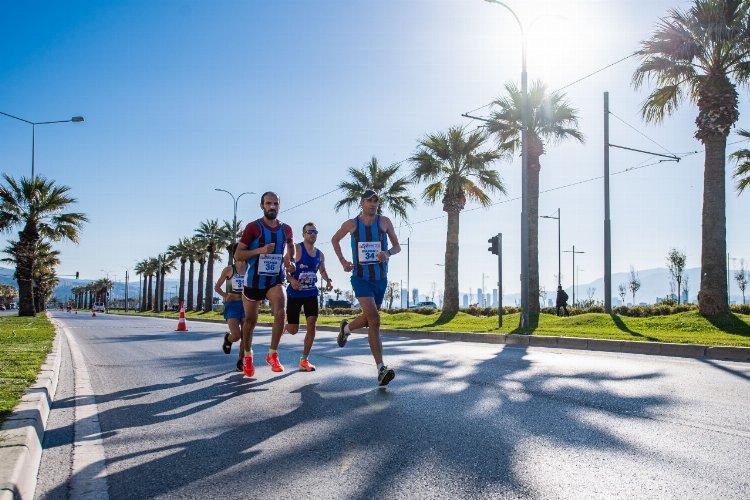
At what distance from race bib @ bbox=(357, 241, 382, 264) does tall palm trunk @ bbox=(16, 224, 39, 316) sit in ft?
98.4

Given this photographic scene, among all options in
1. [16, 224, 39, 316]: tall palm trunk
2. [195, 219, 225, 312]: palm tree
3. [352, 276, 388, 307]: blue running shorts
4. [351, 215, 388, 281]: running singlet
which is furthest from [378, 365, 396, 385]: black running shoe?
[195, 219, 225, 312]: palm tree

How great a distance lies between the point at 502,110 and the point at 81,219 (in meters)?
25.3

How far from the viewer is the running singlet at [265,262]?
714cm

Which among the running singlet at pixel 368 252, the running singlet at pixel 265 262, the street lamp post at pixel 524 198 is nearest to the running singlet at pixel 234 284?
the running singlet at pixel 265 262

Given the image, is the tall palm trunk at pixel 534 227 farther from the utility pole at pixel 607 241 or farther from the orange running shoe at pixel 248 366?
the orange running shoe at pixel 248 366

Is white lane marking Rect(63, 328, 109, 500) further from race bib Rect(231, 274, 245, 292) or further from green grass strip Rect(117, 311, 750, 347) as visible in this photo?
green grass strip Rect(117, 311, 750, 347)

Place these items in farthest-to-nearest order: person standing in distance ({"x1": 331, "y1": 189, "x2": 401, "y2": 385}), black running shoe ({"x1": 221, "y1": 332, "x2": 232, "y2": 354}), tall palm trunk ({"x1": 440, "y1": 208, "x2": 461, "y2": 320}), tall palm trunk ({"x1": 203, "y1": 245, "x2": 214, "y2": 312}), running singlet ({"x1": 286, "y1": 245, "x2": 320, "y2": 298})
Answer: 1. tall palm trunk ({"x1": 203, "y1": 245, "x2": 214, "y2": 312})
2. tall palm trunk ({"x1": 440, "y1": 208, "x2": 461, "y2": 320})
3. black running shoe ({"x1": 221, "y1": 332, "x2": 232, "y2": 354})
4. running singlet ({"x1": 286, "y1": 245, "x2": 320, "y2": 298})
5. person standing in distance ({"x1": 331, "y1": 189, "x2": 401, "y2": 385})

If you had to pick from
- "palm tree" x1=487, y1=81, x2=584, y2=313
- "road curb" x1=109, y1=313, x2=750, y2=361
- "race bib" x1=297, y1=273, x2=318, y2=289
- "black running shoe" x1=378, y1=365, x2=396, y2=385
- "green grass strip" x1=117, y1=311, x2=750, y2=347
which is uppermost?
"palm tree" x1=487, y1=81, x2=584, y2=313

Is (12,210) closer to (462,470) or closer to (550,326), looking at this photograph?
(550,326)

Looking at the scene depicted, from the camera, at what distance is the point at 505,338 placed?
16.1m

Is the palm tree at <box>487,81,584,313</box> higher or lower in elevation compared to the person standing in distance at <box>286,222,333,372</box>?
higher

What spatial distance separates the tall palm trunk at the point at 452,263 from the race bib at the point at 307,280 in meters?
19.9

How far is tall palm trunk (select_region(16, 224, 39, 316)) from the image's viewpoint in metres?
33.4

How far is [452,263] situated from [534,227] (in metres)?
5.67
